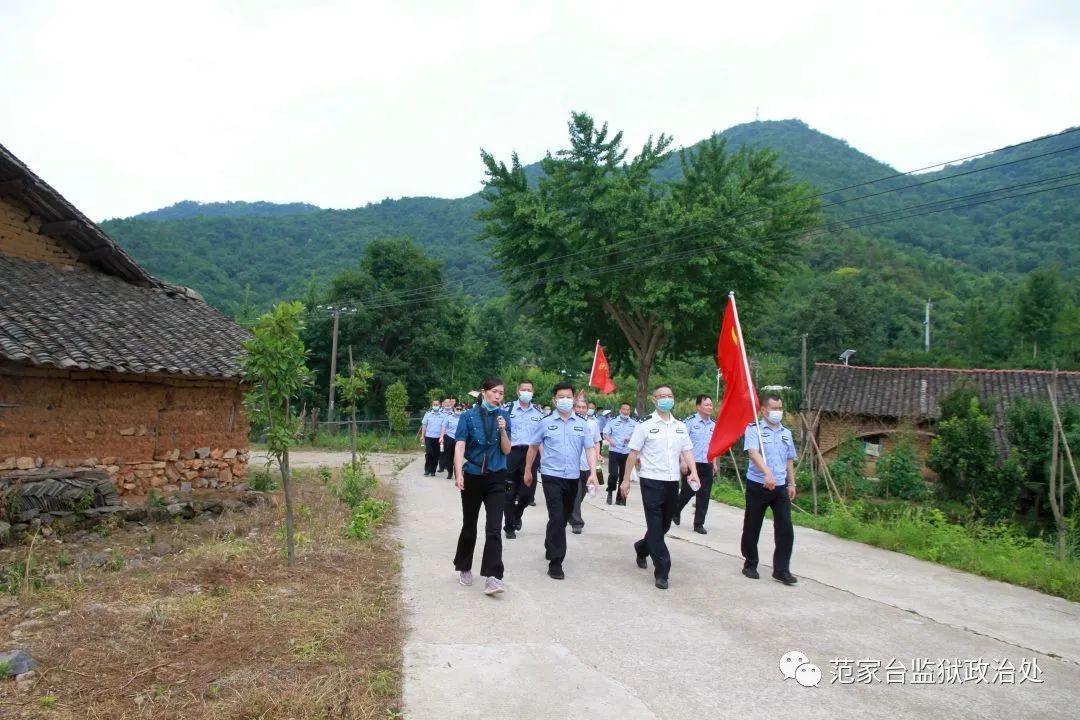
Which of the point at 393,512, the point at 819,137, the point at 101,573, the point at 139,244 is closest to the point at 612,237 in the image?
the point at 393,512

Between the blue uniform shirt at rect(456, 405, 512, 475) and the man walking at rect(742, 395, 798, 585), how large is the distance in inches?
100

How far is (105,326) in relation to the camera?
11.6m

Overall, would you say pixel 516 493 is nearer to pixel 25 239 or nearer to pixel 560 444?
pixel 560 444

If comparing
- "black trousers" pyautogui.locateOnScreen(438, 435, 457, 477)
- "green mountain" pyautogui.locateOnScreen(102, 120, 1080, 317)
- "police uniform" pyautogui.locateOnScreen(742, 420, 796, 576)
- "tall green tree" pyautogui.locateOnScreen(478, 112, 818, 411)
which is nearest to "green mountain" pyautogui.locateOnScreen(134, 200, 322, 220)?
"green mountain" pyautogui.locateOnScreen(102, 120, 1080, 317)

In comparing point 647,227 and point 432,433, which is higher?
point 647,227

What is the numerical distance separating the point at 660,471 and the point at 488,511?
1695mm

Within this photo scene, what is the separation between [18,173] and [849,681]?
13.5m

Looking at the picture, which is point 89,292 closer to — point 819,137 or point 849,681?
point 849,681

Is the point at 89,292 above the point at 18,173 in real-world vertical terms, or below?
below

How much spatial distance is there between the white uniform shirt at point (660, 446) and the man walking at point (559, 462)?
0.84 m

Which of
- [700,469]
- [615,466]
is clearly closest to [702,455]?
[700,469]

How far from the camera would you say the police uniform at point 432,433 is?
61.7 feet

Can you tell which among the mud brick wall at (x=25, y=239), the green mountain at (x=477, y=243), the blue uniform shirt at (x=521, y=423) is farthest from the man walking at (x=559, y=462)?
the green mountain at (x=477, y=243)

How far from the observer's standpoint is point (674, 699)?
4418mm
